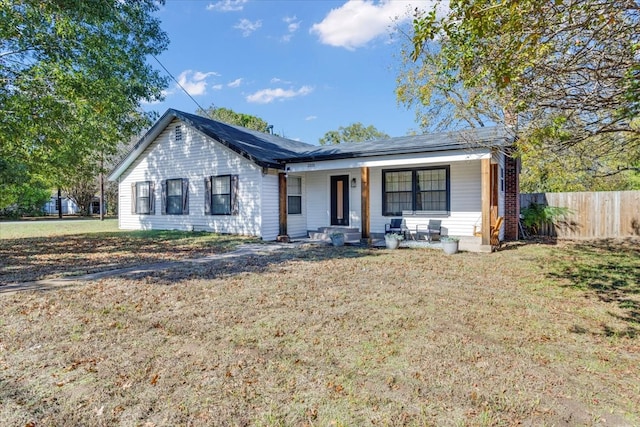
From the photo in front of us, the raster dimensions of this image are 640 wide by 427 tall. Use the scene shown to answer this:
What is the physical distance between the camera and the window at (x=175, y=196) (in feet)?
48.9

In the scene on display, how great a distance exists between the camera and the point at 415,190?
12.1m

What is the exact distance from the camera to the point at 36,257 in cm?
915

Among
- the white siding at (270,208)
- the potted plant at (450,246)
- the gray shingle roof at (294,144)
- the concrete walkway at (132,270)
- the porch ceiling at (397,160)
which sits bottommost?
the concrete walkway at (132,270)

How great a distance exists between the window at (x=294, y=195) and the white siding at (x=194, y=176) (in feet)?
3.51

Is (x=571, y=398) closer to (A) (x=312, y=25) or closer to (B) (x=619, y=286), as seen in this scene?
(B) (x=619, y=286)

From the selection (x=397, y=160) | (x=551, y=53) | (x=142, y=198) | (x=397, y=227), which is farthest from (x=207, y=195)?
(x=551, y=53)

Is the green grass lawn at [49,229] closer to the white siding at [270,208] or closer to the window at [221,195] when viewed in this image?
the window at [221,195]

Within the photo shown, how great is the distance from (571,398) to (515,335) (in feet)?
4.12

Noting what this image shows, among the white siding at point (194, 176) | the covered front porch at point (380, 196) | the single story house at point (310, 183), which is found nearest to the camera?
the covered front porch at point (380, 196)

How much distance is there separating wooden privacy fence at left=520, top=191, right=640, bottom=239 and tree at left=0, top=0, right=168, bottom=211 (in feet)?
47.9

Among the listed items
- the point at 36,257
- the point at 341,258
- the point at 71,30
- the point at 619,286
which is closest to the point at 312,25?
the point at 71,30

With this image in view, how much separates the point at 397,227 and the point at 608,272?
5.78 m

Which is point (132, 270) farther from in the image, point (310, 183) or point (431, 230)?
point (431, 230)

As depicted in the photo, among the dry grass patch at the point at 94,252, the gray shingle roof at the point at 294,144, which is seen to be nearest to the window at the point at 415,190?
the gray shingle roof at the point at 294,144
